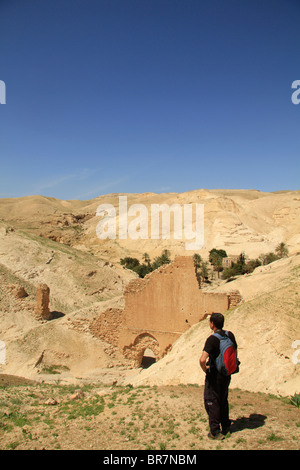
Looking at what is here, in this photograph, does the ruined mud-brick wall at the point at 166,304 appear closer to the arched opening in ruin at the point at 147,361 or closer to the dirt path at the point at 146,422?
the arched opening in ruin at the point at 147,361

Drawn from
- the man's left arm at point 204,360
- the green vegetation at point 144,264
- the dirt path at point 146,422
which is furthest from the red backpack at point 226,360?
the green vegetation at point 144,264

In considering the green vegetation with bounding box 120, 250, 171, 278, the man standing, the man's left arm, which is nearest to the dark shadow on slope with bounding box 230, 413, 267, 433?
the man standing

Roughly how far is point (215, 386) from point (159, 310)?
12596 millimetres

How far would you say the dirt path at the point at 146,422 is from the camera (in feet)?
19.0

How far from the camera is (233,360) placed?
5539mm

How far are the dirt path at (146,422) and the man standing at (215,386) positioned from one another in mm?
226

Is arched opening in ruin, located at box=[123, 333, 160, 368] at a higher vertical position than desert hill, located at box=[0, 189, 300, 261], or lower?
lower

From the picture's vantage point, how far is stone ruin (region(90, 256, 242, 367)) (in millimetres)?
16875

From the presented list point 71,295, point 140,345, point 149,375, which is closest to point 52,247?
point 71,295

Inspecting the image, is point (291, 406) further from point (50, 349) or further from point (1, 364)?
point (1, 364)

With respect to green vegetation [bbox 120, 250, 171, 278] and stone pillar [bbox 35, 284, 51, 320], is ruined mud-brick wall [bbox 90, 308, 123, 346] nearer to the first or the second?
stone pillar [bbox 35, 284, 51, 320]

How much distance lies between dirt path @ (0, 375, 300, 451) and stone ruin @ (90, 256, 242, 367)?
6.67 m

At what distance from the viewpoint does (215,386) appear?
5.63 metres

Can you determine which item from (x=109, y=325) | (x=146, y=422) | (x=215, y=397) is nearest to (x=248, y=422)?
(x=215, y=397)
